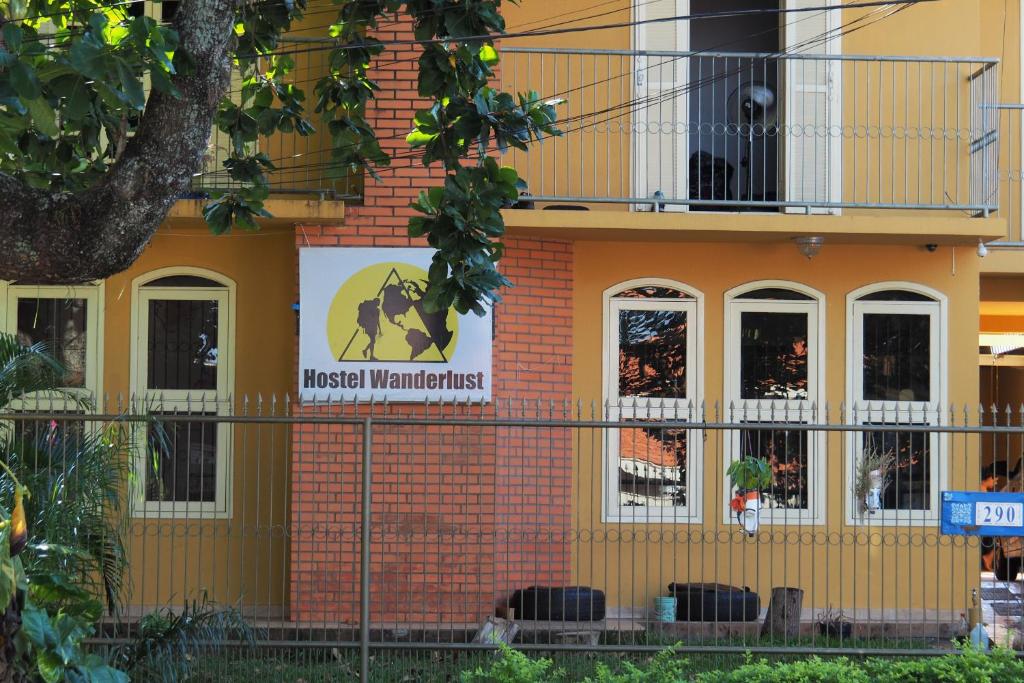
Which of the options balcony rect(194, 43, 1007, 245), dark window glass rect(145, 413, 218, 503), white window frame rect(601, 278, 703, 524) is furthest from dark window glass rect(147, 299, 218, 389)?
white window frame rect(601, 278, 703, 524)

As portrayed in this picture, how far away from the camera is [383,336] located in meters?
10.9

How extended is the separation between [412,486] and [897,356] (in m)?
4.92

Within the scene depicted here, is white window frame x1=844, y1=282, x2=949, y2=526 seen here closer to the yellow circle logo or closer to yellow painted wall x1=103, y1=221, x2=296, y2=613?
the yellow circle logo

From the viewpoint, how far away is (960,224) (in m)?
11.2

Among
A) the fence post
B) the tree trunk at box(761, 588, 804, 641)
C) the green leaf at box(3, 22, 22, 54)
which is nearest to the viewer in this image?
the green leaf at box(3, 22, 22, 54)

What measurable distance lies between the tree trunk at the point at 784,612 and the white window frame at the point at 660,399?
1508mm

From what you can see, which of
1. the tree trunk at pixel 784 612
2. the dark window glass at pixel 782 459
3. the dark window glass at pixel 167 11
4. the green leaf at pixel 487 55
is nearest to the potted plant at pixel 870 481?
the dark window glass at pixel 782 459

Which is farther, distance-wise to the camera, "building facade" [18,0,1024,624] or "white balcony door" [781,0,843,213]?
"white balcony door" [781,0,843,213]

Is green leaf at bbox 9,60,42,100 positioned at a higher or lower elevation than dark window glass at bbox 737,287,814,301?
higher

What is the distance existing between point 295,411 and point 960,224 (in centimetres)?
608

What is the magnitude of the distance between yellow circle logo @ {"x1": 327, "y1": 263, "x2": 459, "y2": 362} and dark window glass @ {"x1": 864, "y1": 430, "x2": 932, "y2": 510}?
13.7 ft

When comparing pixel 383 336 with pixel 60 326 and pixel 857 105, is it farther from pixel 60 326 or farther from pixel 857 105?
pixel 857 105

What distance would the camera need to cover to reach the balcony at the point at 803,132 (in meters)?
11.8

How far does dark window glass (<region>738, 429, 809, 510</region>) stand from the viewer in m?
11.9
